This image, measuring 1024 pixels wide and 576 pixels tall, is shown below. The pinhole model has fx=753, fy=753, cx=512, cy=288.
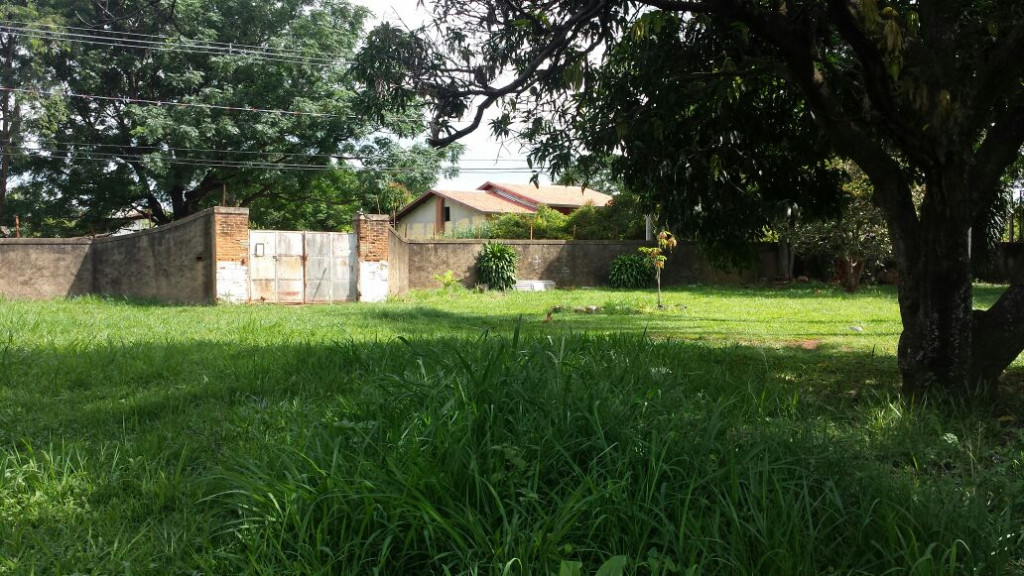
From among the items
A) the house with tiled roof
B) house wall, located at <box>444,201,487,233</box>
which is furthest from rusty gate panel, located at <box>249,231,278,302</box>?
house wall, located at <box>444,201,487,233</box>

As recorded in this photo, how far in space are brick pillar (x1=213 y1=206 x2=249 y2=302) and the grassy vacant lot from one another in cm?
939

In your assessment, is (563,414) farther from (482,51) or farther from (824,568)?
(482,51)

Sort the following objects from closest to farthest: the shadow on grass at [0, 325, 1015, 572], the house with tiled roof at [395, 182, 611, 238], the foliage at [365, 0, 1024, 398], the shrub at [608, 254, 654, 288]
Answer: the shadow on grass at [0, 325, 1015, 572] < the foliage at [365, 0, 1024, 398] < the shrub at [608, 254, 654, 288] < the house with tiled roof at [395, 182, 611, 238]

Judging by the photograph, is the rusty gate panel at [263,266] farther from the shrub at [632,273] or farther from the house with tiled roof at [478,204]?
the house with tiled roof at [478,204]

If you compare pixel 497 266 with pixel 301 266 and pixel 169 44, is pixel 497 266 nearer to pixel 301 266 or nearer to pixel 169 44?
pixel 301 266

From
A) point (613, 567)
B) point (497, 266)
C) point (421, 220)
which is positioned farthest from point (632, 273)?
point (421, 220)

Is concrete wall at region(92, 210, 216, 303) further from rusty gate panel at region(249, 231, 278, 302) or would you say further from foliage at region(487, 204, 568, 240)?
foliage at region(487, 204, 568, 240)

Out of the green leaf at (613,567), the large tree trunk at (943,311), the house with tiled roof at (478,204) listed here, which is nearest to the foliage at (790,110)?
the large tree trunk at (943,311)

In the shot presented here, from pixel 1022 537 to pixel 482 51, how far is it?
4661 millimetres

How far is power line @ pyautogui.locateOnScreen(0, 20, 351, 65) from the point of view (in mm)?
20297

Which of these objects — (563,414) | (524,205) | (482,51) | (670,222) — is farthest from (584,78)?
(524,205)

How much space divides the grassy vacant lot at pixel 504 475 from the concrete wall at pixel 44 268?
12.0 m

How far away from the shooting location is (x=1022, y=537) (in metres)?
2.66

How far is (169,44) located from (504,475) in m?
22.8
